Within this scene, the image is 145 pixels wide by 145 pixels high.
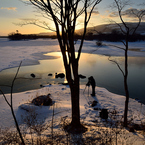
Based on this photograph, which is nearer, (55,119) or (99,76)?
(55,119)

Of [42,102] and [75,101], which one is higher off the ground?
[75,101]

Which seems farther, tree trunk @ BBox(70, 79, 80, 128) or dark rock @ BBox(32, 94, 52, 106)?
dark rock @ BBox(32, 94, 52, 106)

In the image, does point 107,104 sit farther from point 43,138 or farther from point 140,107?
point 43,138

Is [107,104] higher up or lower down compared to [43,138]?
lower down

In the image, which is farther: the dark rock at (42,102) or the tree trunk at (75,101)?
the dark rock at (42,102)

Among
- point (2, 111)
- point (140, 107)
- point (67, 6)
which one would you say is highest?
point (67, 6)

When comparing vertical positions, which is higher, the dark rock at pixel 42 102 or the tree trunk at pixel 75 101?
the tree trunk at pixel 75 101

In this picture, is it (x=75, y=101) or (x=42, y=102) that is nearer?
(x=75, y=101)

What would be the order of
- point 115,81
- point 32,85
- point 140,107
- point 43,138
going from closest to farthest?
1. point 43,138
2. point 140,107
3. point 32,85
4. point 115,81

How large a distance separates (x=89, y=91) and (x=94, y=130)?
4.95 meters

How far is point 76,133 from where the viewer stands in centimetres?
429

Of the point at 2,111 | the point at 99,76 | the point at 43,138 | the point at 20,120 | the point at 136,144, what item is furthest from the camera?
the point at 99,76

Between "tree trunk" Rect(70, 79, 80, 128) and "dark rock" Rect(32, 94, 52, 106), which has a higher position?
"tree trunk" Rect(70, 79, 80, 128)

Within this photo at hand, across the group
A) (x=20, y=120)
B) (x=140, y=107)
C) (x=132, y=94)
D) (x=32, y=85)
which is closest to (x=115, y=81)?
(x=132, y=94)
